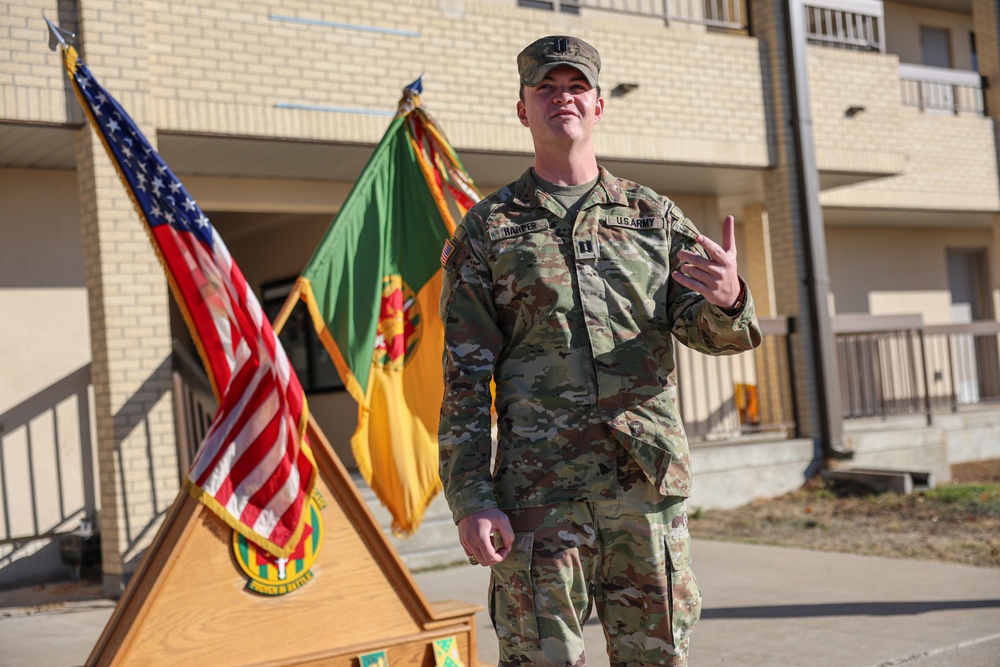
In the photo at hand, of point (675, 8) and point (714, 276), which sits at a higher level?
point (675, 8)

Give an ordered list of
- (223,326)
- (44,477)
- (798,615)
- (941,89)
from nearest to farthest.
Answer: (223,326)
(798,615)
(44,477)
(941,89)

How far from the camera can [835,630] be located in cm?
572

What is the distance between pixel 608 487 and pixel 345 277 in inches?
141

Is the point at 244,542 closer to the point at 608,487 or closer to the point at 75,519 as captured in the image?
the point at 608,487

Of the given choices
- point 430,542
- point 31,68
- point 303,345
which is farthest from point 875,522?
point 31,68

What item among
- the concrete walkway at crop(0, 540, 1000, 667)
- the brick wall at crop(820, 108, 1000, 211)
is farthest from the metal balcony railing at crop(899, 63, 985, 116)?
the concrete walkway at crop(0, 540, 1000, 667)

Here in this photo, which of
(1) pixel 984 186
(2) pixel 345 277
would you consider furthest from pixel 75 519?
(1) pixel 984 186

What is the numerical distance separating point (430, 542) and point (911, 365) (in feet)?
23.3

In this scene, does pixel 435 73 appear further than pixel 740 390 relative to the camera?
No

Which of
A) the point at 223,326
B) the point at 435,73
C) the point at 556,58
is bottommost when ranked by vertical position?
the point at 223,326

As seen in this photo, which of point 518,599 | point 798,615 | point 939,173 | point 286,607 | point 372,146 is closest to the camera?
point 518,599

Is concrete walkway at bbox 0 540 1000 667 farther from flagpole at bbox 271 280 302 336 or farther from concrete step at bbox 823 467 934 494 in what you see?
concrete step at bbox 823 467 934 494

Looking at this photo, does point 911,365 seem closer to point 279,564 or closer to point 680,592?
point 279,564

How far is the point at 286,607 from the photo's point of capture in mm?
4305
